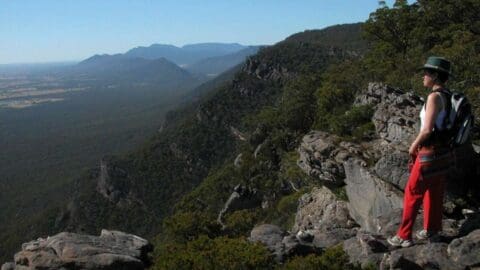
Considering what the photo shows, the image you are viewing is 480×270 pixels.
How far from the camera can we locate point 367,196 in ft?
45.9

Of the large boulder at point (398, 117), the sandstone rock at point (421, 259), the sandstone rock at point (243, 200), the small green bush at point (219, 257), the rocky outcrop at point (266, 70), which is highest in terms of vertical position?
the large boulder at point (398, 117)

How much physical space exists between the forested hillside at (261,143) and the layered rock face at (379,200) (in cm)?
49

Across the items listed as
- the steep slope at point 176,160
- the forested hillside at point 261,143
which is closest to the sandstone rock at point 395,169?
the forested hillside at point 261,143

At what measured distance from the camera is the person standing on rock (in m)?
8.48

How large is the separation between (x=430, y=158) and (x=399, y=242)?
176cm

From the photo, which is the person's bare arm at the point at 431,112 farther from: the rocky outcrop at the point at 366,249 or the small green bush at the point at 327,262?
the small green bush at the point at 327,262

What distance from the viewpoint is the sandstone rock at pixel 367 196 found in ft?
42.2

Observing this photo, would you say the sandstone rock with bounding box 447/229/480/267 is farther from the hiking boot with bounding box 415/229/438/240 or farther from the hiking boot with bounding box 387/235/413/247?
the hiking boot with bounding box 387/235/413/247

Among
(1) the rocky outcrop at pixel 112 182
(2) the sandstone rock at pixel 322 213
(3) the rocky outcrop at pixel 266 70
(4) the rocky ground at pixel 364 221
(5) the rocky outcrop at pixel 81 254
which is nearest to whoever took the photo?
(4) the rocky ground at pixel 364 221

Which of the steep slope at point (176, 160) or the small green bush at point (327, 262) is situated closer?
the small green bush at point (327, 262)

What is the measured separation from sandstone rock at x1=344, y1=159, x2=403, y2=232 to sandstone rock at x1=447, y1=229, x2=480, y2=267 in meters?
2.73

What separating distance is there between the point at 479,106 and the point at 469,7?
22255 millimetres

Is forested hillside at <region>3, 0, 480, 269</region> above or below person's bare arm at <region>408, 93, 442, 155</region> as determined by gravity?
below

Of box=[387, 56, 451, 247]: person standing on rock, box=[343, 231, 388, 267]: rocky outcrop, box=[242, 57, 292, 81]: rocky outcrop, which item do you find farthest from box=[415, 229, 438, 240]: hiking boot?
box=[242, 57, 292, 81]: rocky outcrop
